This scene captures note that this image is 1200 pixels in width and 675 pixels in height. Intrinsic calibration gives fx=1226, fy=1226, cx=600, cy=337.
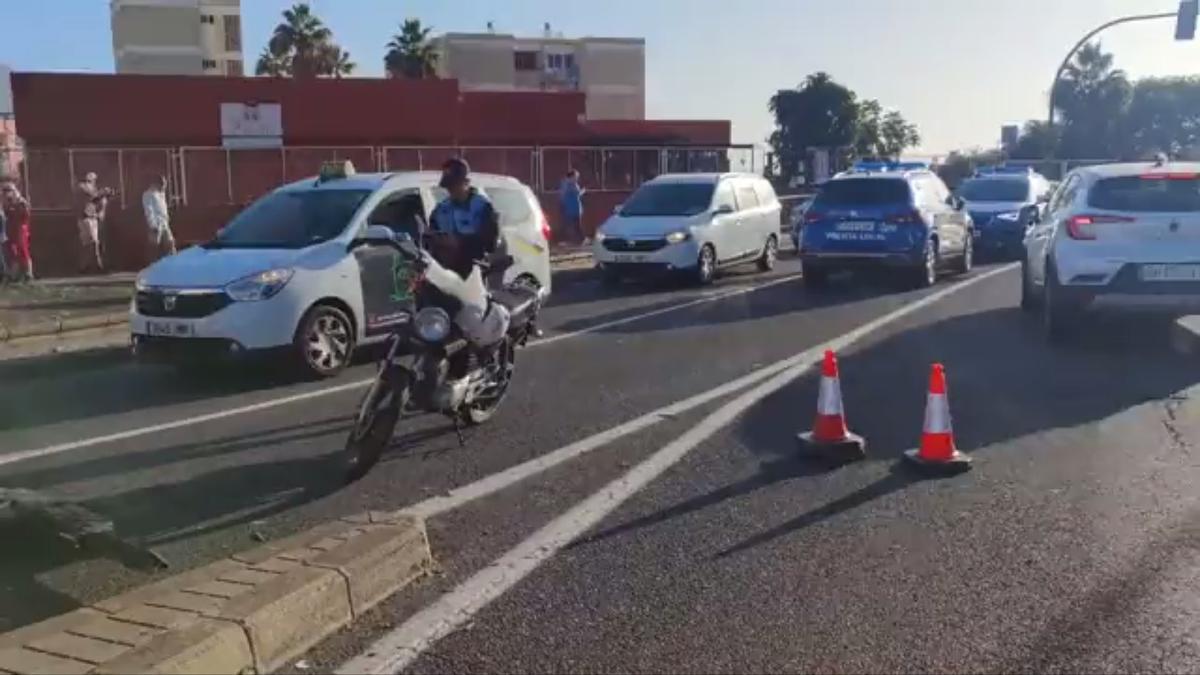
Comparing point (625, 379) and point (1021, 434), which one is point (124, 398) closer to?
point (625, 379)

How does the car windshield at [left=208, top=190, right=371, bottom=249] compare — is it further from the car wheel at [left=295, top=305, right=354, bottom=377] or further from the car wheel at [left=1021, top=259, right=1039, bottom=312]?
the car wheel at [left=1021, top=259, right=1039, bottom=312]

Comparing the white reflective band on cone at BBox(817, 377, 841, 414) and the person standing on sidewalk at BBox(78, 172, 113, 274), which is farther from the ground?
the person standing on sidewalk at BBox(78, 172, 113, 274)

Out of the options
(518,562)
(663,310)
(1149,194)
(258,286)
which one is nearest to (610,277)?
(663,310)

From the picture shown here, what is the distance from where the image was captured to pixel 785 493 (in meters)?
6.55

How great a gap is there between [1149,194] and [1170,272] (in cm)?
79

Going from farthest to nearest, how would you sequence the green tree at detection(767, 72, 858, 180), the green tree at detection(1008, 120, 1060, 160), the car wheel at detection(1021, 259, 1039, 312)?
the green tree at detection(1008, 120, 1060, 160) < the green tree at detection(767, 72, 858, 180) < the car wheel at detection(1021, 259, 1039, 312)

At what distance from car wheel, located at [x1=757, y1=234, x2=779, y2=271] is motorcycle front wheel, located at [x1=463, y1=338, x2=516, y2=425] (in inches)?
526

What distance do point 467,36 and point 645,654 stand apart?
84.0 metres

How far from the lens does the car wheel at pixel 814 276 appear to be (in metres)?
18.1

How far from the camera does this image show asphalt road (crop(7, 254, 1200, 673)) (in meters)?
4.55

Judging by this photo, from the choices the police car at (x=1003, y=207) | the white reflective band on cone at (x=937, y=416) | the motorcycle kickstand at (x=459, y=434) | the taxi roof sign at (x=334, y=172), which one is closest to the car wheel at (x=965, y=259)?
the police car at (x=1003, y=207)

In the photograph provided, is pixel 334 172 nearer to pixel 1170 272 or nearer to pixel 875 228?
pixel 1170 272

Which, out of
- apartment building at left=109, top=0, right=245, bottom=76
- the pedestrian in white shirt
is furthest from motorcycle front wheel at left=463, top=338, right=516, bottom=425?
apartment building at left=109, top=0, right=245, bottom=76

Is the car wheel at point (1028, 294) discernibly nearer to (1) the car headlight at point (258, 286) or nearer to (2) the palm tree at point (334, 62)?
(1) the car headlight at point (258, 286)
